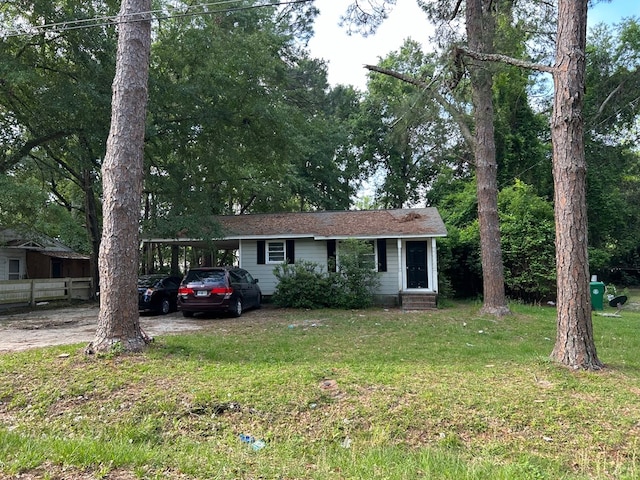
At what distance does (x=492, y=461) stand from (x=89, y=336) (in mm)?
8153

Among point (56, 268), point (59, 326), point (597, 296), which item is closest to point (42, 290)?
point (59, 326)

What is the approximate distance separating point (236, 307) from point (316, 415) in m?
8.12

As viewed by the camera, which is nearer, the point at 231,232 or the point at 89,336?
the point at 89,336

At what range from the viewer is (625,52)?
22.4 meters

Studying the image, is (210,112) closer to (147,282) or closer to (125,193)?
(147,282)

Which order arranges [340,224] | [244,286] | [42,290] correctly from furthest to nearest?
[340,224], [42,290], [244,286]

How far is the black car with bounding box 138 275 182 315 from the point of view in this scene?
12.5m

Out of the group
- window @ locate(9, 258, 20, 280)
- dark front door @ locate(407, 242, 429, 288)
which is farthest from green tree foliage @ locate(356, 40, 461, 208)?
window @ locate(9, 258, 20, 280)

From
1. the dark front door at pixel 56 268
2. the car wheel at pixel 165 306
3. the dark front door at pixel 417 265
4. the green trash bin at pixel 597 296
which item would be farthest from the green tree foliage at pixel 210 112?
the dark front door at pixel 56 268

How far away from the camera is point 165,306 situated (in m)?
13.3

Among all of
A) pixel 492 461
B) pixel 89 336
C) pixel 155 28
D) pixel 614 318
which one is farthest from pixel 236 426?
pixel 155 28

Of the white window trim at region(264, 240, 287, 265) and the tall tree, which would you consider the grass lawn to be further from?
the white window trim at region(264, 240, 287, 265)

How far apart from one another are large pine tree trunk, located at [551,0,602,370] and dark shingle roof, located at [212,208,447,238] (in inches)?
334

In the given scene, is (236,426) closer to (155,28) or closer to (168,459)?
(168,459)
